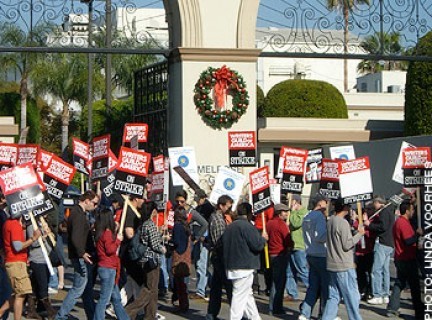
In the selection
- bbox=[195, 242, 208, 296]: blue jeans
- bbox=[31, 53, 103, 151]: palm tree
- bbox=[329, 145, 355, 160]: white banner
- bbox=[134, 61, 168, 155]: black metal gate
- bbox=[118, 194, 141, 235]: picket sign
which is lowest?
bbox=[195, 242, 208, 296]: blue jeans

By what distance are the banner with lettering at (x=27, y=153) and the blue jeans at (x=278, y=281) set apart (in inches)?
176

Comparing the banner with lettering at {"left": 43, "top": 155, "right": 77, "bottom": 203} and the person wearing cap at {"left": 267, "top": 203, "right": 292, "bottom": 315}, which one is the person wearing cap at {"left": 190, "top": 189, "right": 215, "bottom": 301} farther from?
the banner with lettering at {"left": 43, "top": 155, "right": 77, "bottom": 203}

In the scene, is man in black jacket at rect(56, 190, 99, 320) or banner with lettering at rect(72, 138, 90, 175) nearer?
man in black jacket at rect(56, 190, 99, 320)

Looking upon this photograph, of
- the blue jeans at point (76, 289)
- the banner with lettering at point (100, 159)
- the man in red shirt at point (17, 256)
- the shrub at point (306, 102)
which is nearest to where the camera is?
the man in red shirt at point (17, 256)

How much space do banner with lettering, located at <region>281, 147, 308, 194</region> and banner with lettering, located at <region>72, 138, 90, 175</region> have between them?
3.66 meters

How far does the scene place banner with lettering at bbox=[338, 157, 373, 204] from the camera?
1559 cm

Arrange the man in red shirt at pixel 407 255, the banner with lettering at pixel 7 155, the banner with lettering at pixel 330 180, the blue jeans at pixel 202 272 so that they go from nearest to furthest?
the man in red shirt at pixel 407 255, the banner with lettering at pixel 330 180, the blue jeans at pixel 202 272, the banner with lettering at pixel 7 155

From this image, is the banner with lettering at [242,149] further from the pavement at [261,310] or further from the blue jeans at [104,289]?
the blue jeans at [104,289]

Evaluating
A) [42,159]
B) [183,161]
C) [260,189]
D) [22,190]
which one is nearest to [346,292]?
[260,189]

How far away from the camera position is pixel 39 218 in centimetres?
1546

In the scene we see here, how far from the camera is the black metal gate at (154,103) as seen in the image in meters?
23.4

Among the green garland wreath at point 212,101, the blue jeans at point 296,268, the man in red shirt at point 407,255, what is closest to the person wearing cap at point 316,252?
the man in red shirt at point 407,255

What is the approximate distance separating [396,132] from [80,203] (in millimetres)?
22797

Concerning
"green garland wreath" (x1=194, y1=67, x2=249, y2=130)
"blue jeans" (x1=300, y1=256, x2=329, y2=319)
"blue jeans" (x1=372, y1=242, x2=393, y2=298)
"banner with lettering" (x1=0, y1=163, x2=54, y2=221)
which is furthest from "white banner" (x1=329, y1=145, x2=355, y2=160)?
"banner with lettering" (x1=0, y1=163, x2=54, y2=221)
